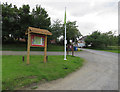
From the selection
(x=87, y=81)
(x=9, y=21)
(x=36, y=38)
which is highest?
(x=9, y=21)

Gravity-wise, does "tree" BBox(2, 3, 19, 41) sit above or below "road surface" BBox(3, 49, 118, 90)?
above

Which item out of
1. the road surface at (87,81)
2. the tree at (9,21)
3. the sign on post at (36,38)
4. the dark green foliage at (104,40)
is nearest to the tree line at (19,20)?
the tree at (9,21)

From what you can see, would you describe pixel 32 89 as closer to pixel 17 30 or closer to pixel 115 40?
pixel 17 30

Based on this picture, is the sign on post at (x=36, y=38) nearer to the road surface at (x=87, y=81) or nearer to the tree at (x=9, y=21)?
the road surface at (x=87, y=81)

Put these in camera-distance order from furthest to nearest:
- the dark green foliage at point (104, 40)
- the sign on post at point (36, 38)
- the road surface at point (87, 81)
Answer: the dark green foliage at point (104, 40) → the sign on post at point (36, 38) → the road surface at point (87, 81)

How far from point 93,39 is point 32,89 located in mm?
34220

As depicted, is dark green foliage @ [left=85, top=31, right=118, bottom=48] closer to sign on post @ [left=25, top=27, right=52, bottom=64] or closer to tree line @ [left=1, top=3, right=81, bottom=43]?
tree line @ [left=1, top=3, right=81, bottom=43]

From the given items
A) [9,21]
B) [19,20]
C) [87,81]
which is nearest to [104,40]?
[19,20]

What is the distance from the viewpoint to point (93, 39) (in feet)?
110

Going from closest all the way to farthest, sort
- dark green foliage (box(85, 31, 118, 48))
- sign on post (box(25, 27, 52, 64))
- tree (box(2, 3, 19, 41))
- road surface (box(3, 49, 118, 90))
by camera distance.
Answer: road surface (box(3, 49, 118, 90)) → sign on post (box(25, 27, 52, 64)) → tree (box(2, 3, 19, 41)) → dark green foliage (box(85, 31, 118, 48))

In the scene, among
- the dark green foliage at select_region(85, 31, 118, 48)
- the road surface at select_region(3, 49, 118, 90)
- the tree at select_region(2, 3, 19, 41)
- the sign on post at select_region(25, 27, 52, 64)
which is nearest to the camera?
the road surface at select_region(3, 49, 118, 90)

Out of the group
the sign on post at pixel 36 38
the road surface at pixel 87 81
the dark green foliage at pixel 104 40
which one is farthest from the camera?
the dark green foliage at pixel 104 40

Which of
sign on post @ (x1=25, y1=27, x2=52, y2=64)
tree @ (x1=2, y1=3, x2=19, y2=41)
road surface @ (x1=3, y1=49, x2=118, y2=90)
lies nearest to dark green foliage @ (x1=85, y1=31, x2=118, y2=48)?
tree @ (x1=2, y1=3, x2=19, y2=41)

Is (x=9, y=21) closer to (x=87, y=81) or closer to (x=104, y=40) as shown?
(x=87, y=81)
